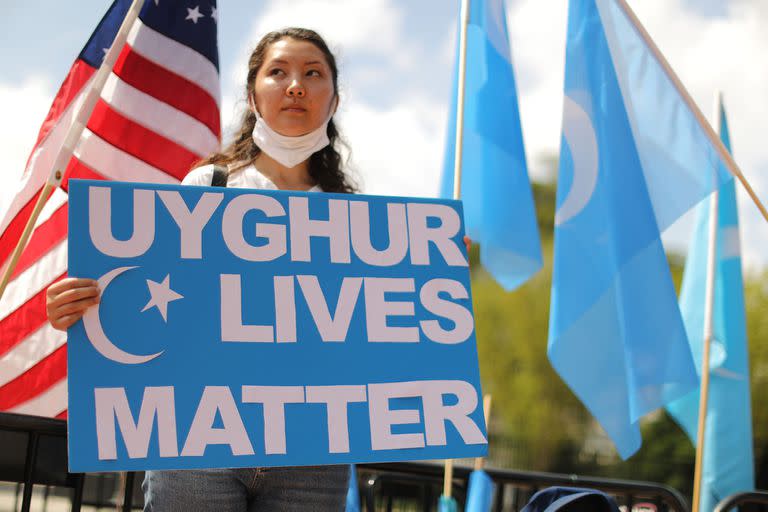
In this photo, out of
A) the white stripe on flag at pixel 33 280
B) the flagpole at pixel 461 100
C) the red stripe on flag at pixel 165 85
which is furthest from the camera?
the red stripe on flag at pixel 165 85

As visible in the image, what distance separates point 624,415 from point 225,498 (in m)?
2.23

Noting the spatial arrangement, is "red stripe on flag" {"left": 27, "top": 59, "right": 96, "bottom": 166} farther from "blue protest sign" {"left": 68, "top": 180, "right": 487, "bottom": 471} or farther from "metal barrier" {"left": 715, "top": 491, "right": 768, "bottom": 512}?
"metal barrier" {"left": 715, "top": 491, "right": 768, "bottom": 512}

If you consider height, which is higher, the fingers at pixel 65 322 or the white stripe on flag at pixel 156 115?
the white stripe on flag at pixel 156 115

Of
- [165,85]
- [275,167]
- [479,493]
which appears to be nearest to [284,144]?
[275,167]

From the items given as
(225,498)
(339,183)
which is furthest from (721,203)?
(225,498)

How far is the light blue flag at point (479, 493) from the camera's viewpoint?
3279 millimetres

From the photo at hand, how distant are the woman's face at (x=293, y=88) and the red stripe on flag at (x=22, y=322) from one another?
1796 mm

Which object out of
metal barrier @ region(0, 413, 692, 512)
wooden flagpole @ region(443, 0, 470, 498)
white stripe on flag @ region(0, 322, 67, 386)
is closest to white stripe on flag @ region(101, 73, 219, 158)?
white stripe on flag @ region(0, 322, 67, 386)

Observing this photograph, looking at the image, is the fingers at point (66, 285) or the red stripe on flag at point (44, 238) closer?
the fingers at point (66, 285)

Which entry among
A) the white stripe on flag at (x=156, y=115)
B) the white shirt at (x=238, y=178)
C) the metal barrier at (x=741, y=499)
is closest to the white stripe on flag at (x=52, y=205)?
the white stripe on flag at (x=156, y=115)

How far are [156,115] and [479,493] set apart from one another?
2.46 meters

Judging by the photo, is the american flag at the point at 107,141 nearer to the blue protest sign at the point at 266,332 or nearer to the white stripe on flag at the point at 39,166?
the white stripe on flag at the point at 39,166

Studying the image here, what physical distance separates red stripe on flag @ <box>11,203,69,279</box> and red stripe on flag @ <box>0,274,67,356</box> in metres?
0.18

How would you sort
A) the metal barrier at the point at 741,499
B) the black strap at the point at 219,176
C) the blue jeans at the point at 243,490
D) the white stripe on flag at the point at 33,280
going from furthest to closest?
the white stripe on flag at the point at 33,280
the metal barrier at the point at 741,499
the black strap at the point at 219,176
the blue jeans at the point at 243,490
